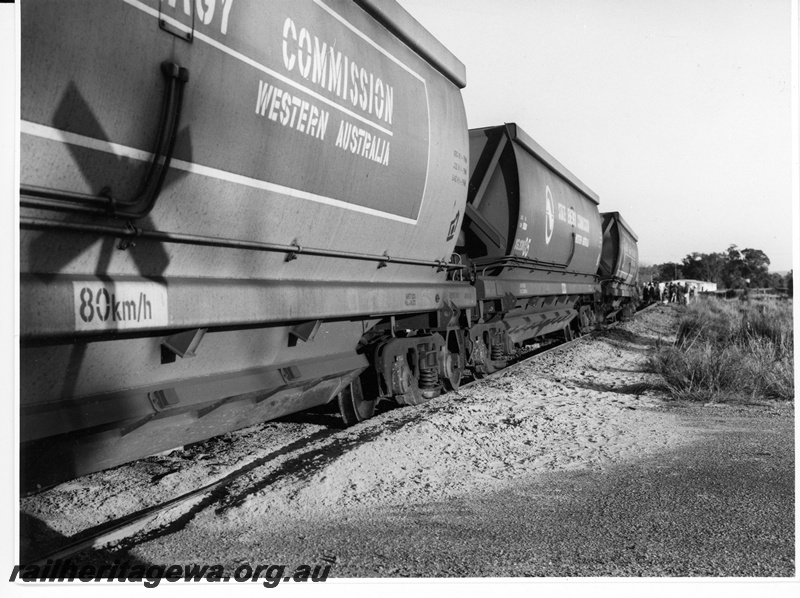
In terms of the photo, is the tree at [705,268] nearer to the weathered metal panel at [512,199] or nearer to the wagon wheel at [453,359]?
the weathered metal panel at [512,199]

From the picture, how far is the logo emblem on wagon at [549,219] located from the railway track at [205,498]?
5430 millimetres

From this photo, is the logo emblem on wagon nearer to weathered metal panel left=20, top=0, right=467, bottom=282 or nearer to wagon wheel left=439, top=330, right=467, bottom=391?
wagon wheel left=439, top=330, right=467, bottom=391

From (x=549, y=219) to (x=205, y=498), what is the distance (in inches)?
290

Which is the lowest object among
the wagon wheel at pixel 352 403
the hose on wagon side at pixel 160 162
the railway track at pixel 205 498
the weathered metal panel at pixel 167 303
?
the railway track at pixel 205 498

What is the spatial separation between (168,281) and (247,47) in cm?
128

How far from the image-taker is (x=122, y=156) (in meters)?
2.64

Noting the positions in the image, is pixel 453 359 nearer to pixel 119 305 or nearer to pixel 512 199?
pixel 512 199

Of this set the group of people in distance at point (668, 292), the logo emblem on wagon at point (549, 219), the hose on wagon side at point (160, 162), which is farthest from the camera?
the group of people in distance at point (668, 292)

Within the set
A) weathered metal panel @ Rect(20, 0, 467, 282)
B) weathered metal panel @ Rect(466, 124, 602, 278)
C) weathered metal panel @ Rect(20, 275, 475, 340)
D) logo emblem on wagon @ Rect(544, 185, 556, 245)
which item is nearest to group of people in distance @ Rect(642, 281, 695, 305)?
logo emblem on wagon @ Rect(544, 185, 556, 245)

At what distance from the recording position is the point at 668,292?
119 ft

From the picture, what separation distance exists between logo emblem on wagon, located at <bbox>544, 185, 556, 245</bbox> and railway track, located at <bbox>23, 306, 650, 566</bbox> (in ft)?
17.8

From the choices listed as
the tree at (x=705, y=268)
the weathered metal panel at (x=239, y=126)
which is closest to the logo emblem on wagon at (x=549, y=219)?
the weathered metal panel at (x=239, y=126)

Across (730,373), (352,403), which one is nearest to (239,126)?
(352,403)

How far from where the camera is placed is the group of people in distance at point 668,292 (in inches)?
1238
